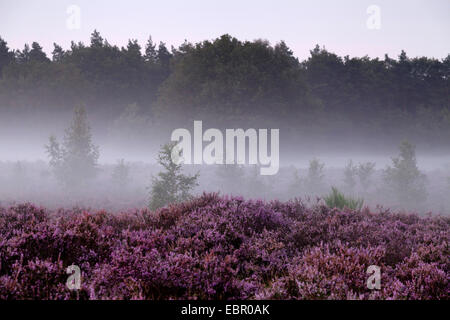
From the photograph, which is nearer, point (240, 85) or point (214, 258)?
point (214, 258)

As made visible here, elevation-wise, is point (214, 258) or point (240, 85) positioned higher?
point (240, 85)

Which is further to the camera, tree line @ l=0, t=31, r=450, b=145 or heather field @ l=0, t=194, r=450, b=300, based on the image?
tree line @ l=0, t=31, r=450, b=145

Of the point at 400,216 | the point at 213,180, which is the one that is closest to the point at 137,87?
the point at 213,180

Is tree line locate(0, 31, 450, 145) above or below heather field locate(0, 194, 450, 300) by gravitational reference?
above

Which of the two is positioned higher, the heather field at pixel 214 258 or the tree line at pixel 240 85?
the tree line at pixel 240 85

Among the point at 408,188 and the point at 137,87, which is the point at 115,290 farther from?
the point at 137,87

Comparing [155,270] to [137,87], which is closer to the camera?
[155,270]

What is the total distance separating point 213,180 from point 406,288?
23296 mm

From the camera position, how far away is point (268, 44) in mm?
43469

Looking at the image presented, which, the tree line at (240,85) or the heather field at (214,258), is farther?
the tree line at (240,85)

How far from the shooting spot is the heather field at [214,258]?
10.8 feet

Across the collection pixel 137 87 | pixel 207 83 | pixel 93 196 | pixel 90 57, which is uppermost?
pixel 90 57

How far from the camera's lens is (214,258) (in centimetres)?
388

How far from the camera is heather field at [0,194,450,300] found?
3.29m
